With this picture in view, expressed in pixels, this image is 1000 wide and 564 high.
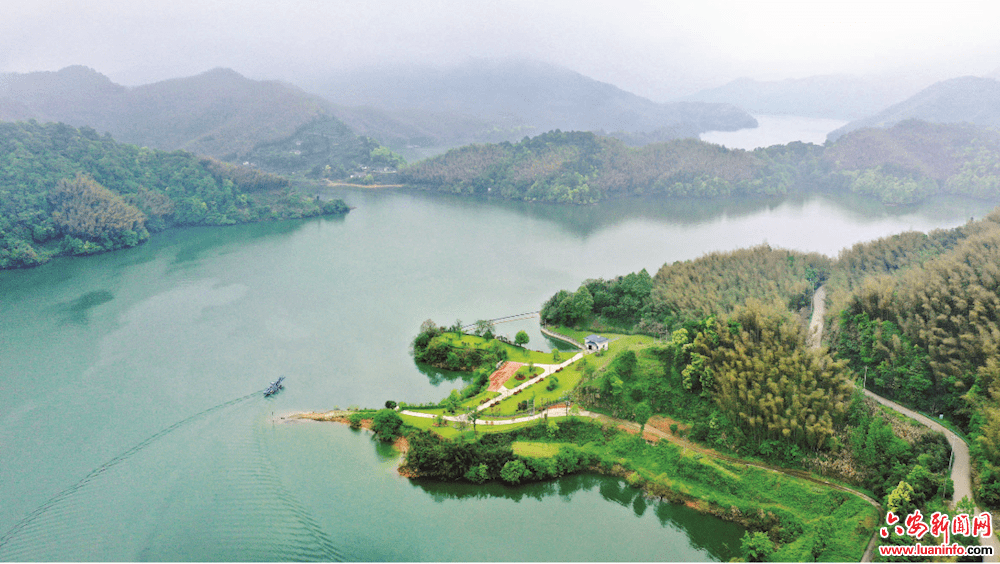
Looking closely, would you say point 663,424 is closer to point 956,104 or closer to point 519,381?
point 519,381

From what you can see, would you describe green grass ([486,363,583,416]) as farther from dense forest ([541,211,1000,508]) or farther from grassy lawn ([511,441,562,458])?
grassy lawn ([511,441,562,458])

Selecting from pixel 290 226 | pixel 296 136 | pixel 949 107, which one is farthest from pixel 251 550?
pixel 949 107

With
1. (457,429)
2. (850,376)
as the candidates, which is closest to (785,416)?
(850,376)

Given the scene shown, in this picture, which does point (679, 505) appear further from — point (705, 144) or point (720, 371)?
point (705, 144)

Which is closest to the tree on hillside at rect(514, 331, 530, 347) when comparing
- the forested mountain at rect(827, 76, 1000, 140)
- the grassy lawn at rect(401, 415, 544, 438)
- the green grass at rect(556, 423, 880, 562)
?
the grassy lawn at rect(401, 415, 544, 438)

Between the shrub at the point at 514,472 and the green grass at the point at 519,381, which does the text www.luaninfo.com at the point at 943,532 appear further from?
the green grass at the point at 519,381

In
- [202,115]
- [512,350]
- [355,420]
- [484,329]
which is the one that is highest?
[202,115]
